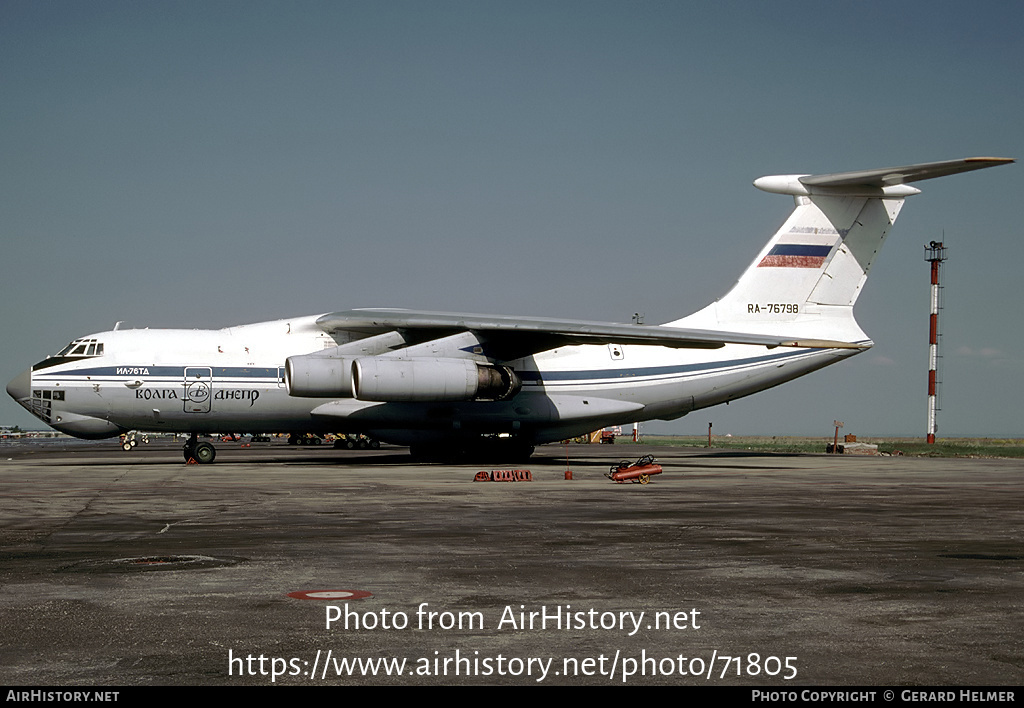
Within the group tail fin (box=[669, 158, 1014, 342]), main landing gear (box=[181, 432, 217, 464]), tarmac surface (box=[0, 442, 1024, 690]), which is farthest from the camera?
tail fin (box=[669, 158, 1014, 342])

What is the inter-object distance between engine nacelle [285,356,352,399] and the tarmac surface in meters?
9.14

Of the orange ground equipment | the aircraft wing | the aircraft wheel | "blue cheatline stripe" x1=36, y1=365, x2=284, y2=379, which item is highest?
the aircraft wing

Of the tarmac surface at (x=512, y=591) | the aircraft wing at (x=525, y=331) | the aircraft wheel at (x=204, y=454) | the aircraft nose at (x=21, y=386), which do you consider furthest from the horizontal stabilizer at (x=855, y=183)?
the aircraft nose at (x=21, y=386)

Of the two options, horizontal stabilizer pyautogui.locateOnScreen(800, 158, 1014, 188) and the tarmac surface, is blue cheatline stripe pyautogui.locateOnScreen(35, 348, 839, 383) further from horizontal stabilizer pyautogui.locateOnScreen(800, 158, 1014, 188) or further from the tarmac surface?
the tarmac surface

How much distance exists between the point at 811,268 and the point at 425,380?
40.5ft

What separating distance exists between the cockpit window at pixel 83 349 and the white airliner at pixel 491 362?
4 cm

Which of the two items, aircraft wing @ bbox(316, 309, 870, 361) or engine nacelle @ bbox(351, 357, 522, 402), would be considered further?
aircraft wing @ bbox(316, 309, 870, 361)

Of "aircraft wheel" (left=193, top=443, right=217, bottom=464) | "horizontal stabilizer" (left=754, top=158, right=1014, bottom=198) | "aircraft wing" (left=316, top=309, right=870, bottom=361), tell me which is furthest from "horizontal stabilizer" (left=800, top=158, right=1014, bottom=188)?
"aircraft wheel" (left=193, top=443, right=217, bottom=464)

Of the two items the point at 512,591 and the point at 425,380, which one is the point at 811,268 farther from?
the point at 512,591

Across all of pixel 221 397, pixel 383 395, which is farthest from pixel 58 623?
pixel 221 397

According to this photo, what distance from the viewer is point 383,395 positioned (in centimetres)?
2392

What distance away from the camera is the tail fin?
28.8 m

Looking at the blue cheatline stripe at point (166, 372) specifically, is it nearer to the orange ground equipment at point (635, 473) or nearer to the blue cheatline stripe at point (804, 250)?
the orange ground equipment at point (635, 473)

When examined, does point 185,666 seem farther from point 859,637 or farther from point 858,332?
point 858,332
